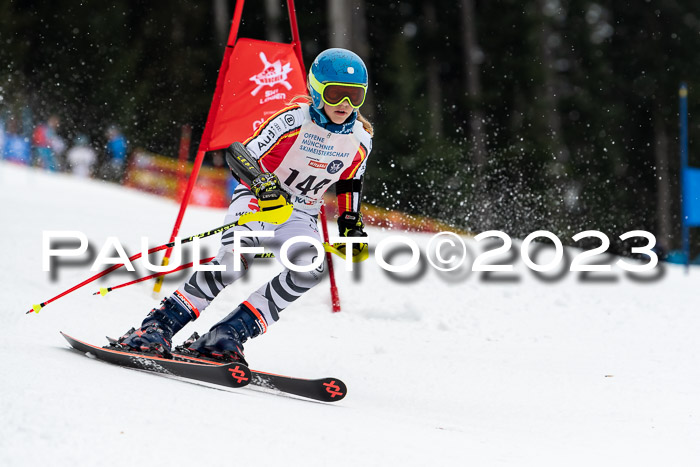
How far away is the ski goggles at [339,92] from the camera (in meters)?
4.07

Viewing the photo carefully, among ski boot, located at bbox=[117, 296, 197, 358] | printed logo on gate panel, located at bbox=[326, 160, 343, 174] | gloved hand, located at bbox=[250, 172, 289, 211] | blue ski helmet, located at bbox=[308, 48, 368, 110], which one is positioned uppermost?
blue ski helmet, located at bbox=[308, 48, 368, 110]

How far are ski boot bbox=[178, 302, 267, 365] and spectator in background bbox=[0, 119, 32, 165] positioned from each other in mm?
16127

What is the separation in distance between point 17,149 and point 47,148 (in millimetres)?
782

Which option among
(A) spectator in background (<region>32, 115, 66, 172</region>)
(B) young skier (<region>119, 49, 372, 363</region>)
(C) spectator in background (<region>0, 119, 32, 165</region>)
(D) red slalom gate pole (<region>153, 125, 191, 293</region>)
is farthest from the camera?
(A) spectator in background (<region>32, 115, 66, 172</region>)

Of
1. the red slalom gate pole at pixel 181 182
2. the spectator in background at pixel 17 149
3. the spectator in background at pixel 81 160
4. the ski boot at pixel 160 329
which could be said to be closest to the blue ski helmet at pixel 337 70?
the ski boot at pixel 160 329

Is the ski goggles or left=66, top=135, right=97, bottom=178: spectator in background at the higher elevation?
the ski goggles

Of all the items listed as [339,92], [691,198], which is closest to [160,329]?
[339,92]

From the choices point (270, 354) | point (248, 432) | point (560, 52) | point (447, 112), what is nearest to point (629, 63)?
point (560, 52)

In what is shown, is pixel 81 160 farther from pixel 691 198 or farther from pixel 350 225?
pixel 350 225

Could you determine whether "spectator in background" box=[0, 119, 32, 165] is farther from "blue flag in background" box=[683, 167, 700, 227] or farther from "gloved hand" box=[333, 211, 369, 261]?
"gloved hand" box=[333, 211, 369, 261]

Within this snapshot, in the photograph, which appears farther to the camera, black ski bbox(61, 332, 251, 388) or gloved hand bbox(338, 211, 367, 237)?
gloved hand bbox(338, 211, 367, 237)

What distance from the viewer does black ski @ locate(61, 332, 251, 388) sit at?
3686 mm

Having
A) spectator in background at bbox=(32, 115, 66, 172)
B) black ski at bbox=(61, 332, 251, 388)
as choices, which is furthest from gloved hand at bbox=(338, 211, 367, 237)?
spectator in background at bbox=(32, 115, 66, 172)

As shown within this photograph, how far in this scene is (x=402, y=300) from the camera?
7219 millimetres
